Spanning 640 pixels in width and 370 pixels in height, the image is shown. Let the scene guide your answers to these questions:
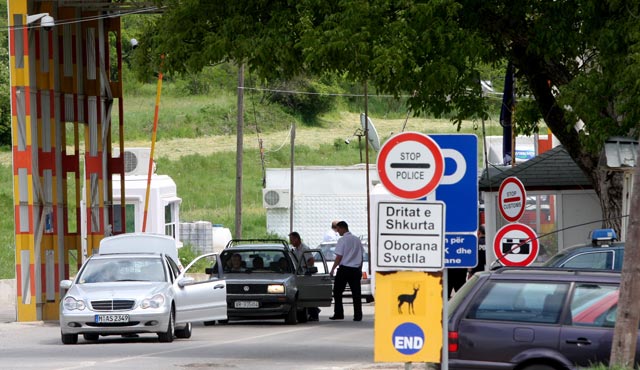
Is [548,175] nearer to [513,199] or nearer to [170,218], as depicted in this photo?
[513,199]

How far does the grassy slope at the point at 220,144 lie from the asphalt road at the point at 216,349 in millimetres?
25856

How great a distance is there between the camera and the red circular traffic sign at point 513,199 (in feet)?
73.6

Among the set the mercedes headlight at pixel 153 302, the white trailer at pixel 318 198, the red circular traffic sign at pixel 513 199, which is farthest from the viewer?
the white trailer at pixel 318 198

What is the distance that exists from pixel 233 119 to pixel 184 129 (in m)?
4.17

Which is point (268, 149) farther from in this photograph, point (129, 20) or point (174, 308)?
point (174, 308)

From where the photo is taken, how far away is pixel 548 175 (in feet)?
93.6

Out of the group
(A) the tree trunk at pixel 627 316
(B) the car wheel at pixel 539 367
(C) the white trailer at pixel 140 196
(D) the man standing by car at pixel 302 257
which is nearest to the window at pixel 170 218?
(C) the white trailer at pixel 140 196

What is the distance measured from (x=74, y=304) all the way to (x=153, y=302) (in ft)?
3.78

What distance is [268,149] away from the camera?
8038cm

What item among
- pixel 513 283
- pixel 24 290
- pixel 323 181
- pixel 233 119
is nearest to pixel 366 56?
pixel 513 283

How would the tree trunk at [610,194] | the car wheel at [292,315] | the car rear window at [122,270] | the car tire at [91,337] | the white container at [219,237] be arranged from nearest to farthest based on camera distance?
the car rear window at [122,270] → the tree trunk at [610,194] → the car tire at [91,337] → the car wheel at [292,315] → the white container at [219,237]

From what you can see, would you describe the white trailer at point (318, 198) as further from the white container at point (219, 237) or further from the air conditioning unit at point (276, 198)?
the white container at point (219, 237)

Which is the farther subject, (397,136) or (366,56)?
(366,56)

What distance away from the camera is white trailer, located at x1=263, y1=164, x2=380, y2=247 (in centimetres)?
5603
